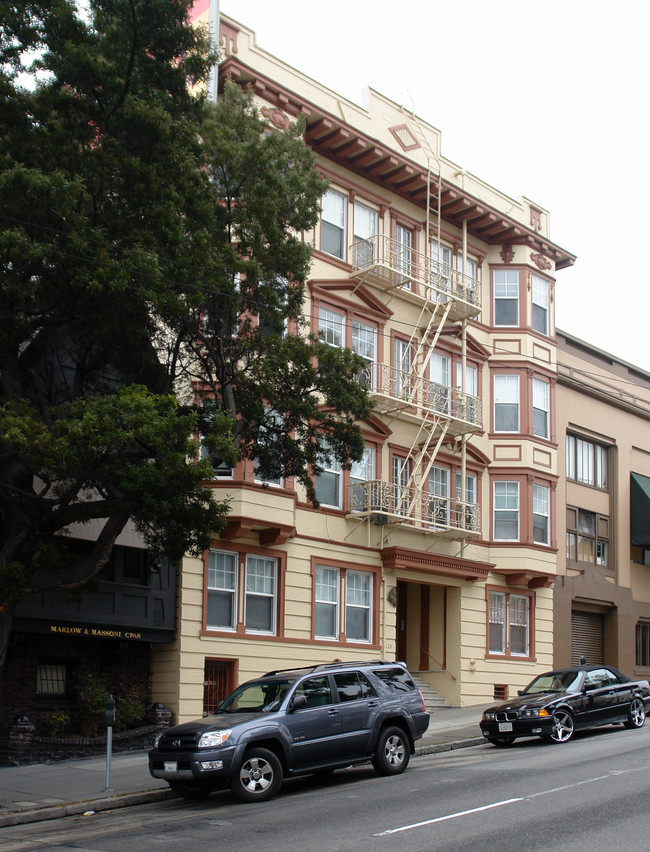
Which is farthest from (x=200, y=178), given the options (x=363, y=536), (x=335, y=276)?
(x=363, y=536)

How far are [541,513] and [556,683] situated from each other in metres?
10.4

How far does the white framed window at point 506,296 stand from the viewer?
3008cm

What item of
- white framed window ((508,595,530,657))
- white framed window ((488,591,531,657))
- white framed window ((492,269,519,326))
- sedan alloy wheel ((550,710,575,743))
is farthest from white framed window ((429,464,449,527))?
sedan alloy wheel ((550,710,575,743))

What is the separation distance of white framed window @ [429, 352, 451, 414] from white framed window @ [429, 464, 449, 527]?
64.7 inches

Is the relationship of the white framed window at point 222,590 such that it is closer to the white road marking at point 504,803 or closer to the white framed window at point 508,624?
the white framed window at point 508,624

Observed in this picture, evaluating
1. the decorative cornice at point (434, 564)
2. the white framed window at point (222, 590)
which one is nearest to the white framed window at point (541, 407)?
the decorative cornice at point (434, 564)

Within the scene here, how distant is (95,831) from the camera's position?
12.1 meters

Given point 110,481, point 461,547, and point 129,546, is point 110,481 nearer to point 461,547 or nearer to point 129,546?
point 129,546

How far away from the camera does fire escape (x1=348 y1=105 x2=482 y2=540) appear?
25.3 metres

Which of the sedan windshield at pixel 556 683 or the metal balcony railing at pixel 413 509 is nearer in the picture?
the sedan windshield at pixel 556 683

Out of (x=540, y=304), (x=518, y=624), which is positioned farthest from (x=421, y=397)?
(x=518, y=624)

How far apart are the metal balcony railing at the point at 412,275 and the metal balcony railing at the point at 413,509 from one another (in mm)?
5115

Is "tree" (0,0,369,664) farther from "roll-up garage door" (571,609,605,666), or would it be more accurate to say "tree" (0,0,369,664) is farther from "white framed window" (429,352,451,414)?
"roll-up garage door" (571,609,605,666)

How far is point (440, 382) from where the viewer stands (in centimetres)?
2805
